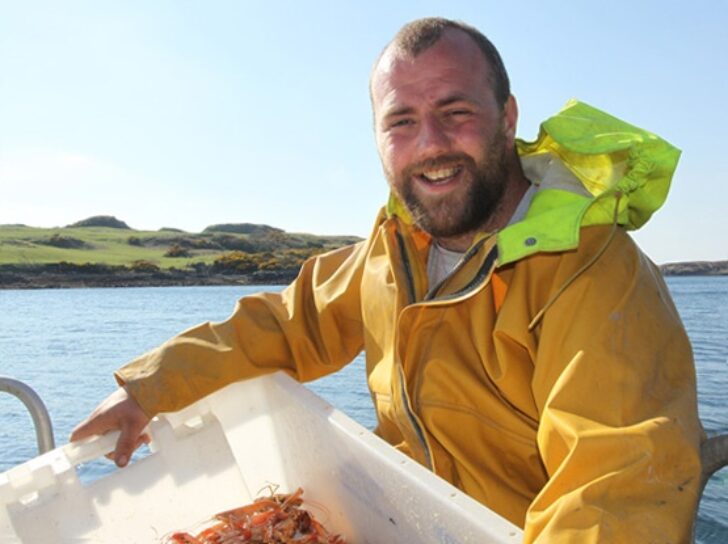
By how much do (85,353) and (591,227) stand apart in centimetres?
1859

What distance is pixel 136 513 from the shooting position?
298 centimetres

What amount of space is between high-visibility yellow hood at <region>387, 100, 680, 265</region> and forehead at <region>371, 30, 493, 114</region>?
30cm

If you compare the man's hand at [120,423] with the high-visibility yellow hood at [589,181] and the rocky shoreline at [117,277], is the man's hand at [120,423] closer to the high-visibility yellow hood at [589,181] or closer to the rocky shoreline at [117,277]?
the high-visibility yellow hood at [589,181]

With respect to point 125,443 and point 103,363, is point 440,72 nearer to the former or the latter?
point 125,443

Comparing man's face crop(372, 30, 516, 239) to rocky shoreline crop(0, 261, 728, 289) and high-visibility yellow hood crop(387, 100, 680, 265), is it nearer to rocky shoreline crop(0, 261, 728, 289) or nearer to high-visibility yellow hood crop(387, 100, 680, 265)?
high-visibility yellow hood crop(387, 100, 680, 265)

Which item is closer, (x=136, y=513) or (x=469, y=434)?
(x=469, y=434)

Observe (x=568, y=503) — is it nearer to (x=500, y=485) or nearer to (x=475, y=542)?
(x=475, y=542)

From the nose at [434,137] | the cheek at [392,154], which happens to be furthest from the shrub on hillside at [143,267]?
the nose at [434,137]

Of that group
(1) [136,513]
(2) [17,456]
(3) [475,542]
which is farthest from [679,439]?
(2) [17,456]

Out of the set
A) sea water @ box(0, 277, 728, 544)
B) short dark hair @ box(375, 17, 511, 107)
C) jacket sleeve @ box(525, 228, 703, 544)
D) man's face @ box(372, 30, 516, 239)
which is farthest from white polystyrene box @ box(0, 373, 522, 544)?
sea water @ box(0, 277, 728, 544)

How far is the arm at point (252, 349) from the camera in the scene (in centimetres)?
280

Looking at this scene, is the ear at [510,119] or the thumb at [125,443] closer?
the ear at [510,119]

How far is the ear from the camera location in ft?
8.53

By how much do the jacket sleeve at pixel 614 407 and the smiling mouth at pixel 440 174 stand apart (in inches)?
23.4
